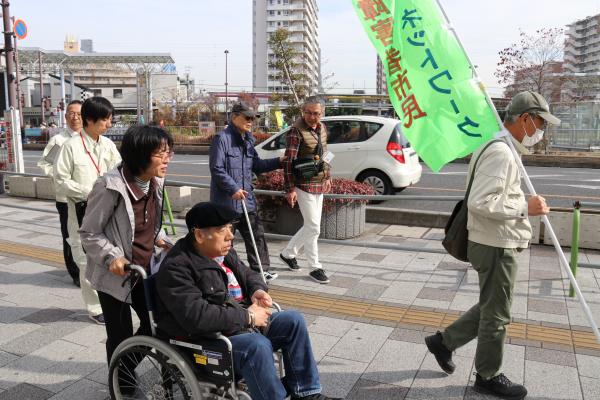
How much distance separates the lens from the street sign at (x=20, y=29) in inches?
510

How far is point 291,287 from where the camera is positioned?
4957mm

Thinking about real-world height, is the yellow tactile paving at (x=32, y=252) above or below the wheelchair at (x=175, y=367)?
below

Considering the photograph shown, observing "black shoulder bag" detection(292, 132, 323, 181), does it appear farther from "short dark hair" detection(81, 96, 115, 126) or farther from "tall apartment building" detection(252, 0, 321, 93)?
"tall apartment building" detection(252, 0, 321, 93)

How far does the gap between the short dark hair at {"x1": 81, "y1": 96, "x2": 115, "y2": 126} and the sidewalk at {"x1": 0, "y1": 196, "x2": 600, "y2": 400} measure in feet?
5.24

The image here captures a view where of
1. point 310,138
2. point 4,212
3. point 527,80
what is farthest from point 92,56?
point 310,138

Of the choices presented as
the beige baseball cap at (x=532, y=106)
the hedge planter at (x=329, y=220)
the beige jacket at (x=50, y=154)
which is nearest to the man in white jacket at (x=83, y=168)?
the beige jacket at (x=50, y=154)

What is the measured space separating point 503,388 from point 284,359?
1.24m

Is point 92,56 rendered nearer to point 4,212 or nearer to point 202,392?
point 4,212

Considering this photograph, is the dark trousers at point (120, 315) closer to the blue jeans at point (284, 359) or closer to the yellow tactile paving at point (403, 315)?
the blue jeans at point (284, 359)

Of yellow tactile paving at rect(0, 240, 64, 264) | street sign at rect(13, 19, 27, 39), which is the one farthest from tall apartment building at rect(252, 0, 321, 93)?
yellow tactile paving at rect(0, 240, 64, 264)

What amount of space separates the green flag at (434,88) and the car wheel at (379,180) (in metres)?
6.41

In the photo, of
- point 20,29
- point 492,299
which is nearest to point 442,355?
point 492,299

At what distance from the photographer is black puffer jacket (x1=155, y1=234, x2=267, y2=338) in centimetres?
231

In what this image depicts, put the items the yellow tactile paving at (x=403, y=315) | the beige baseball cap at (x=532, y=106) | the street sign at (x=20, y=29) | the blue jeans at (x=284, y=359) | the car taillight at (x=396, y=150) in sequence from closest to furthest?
the blue jeans at (x=284, y=359)
the beige baseball cap at (x=532, y=106)
the yellow tactile paving at (x=403, y=315)
the car taillight at (x=396, y=150)
the street sign at (x=20, y=29)
